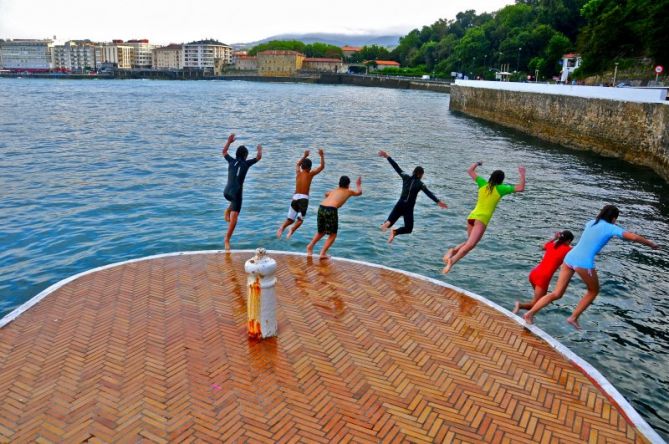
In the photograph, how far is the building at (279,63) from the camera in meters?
184

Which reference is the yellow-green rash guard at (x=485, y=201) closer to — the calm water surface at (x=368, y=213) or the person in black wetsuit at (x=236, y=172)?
the calm water surface at (x=368, y=213)

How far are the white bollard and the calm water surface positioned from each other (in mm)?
5427

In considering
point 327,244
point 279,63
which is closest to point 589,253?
point 327,244

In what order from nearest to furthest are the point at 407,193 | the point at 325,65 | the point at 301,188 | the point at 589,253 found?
the point at 589,253, the point at 407,193, the point at 301,188, the point at 325,65

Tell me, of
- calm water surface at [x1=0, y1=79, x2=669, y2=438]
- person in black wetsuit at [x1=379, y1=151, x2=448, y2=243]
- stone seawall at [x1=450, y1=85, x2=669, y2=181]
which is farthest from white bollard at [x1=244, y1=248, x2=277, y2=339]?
stone seawall at [x1=450, y1=85, x2=669, y2=181]

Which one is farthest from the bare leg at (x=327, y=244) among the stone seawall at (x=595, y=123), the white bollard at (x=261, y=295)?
the stone seawall at (x=595, y=123)

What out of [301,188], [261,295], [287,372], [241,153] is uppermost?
[241,153]

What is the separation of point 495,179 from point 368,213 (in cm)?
859

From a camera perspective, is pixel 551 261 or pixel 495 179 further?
pixel 495 179

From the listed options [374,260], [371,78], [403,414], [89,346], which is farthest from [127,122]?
[371,78]

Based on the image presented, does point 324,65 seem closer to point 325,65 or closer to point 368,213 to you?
point 325,65

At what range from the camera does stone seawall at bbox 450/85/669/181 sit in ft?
80.0

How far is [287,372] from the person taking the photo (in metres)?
5.98

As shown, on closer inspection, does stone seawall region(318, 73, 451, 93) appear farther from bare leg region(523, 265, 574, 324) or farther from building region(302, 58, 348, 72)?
bare leg region(523, 265, 574, 324)
